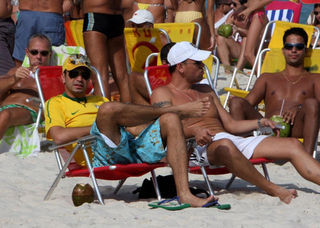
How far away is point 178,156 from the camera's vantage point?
15.7 ft

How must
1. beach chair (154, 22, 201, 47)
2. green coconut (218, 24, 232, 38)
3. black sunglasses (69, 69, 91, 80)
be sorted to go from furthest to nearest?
1. green coconut (218, 24, 232, 38)
2. beach chair (154, 22, 201, 47)
3. black sunglasses (69, 69, 91, 80)

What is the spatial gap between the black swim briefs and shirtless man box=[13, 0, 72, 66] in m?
1.19

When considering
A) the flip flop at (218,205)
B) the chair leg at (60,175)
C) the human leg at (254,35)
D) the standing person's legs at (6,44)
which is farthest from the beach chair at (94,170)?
the human leg at (254,35)

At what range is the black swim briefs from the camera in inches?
270

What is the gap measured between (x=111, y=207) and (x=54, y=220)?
Answer: 18.8 inches

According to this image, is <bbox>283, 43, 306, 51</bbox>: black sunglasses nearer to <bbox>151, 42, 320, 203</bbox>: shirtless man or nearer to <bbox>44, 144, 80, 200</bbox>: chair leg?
<bbox>151, 42, 320, 203</bbox>: shirtless man

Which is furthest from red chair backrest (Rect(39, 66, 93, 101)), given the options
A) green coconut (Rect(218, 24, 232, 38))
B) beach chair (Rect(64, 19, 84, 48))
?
green coconut (Rect(218, 24, 232, 38))

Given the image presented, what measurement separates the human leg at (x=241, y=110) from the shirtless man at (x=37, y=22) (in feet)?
8.21

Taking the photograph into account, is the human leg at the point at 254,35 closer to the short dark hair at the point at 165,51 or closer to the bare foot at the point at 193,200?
the short dark hair at the point at 165,51

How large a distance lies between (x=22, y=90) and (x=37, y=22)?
1.17m

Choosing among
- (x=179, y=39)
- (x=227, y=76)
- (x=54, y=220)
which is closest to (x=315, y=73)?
(x=179, y=39)

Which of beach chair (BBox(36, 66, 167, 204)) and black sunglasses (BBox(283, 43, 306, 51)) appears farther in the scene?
black sunglasses (BBox(283, 43, 306, 51))

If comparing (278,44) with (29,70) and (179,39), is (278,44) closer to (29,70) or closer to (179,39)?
(179,39)

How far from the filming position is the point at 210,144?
5.22 m
